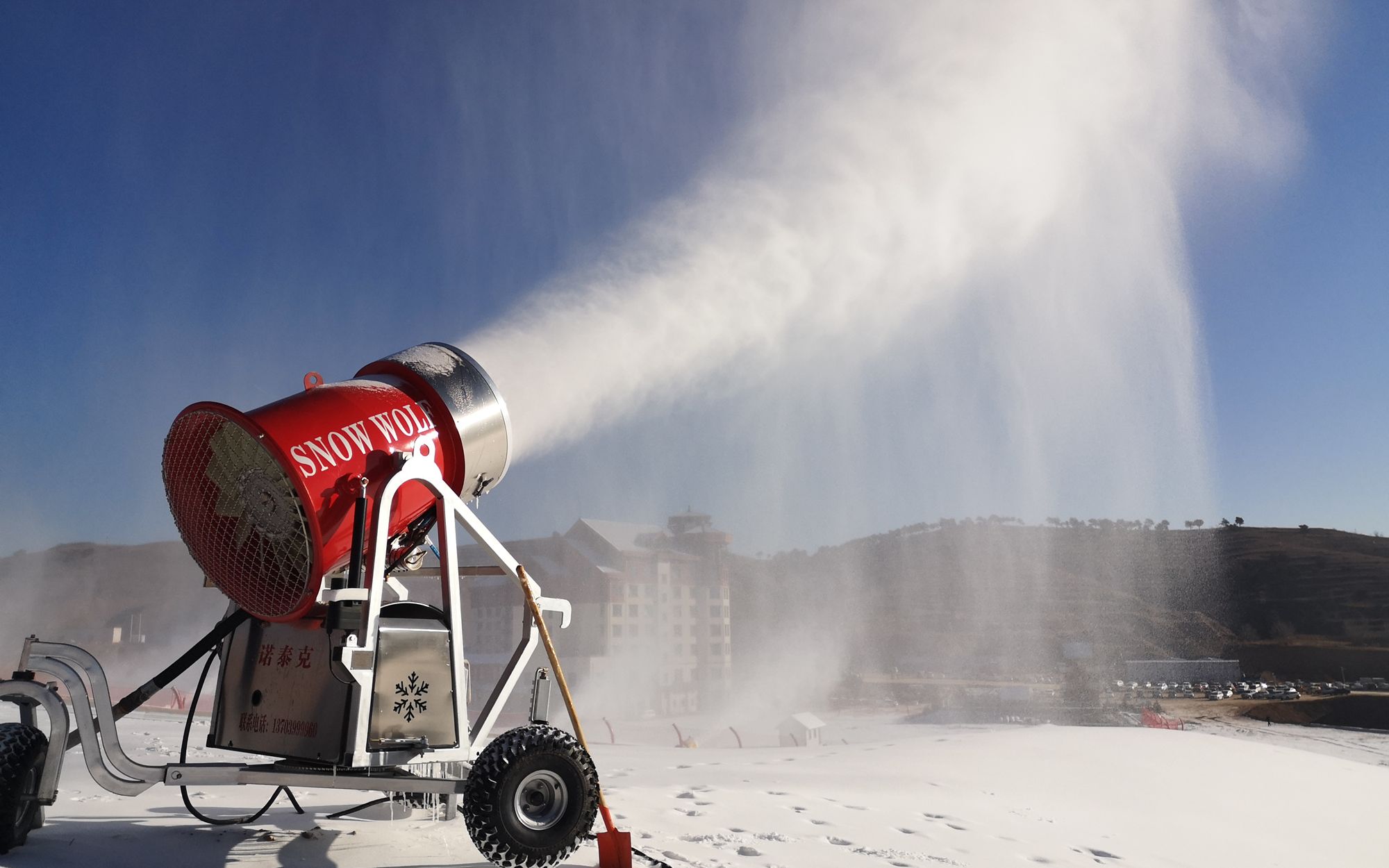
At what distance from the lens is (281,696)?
557cm

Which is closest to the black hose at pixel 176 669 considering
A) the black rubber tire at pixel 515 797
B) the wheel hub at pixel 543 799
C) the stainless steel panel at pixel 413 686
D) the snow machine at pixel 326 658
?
the snow machine at pixel 326 658

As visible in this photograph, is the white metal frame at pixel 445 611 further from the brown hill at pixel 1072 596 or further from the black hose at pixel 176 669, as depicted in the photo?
the brown hill at pixel 1072 596

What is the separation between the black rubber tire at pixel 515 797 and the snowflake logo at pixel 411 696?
1.70 ft

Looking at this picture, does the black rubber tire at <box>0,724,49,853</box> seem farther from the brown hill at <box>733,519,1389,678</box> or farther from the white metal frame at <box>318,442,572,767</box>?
the brown hill at <box>733,519,1389,678</box>

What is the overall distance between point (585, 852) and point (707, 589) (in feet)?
200

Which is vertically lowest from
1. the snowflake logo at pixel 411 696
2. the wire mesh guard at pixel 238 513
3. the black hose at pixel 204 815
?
the black hose at pixel 204 815

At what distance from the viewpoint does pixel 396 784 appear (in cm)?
509

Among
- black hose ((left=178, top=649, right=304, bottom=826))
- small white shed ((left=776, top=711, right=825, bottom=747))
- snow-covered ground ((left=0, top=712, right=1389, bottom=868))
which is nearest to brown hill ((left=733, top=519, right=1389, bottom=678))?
small white shed ((left=776, top=711, right=825, bottom=747))

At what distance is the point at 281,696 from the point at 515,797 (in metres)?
1.74

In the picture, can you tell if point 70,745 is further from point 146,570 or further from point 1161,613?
point 1161,613

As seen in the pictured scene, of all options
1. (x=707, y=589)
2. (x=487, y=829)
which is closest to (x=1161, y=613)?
(x=707, y=589)

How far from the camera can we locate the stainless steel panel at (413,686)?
5285 millimetres

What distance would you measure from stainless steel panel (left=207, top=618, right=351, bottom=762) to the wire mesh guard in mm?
283

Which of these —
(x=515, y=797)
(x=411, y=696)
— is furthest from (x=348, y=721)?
(x=515, y=797)
